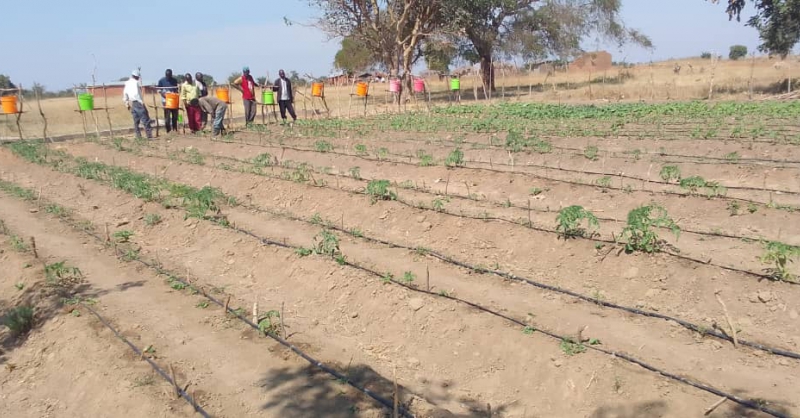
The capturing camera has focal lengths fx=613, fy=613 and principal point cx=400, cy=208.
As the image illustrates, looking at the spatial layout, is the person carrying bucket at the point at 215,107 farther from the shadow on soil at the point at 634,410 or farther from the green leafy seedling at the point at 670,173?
the shadow on soil at the point at 634,410

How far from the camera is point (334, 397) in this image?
3.49m

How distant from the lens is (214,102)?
13.5 metres

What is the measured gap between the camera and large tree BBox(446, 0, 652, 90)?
86.1 feet

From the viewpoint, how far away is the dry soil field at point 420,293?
3.63 meters

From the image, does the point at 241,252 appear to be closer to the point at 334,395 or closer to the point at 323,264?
the point at 323,264

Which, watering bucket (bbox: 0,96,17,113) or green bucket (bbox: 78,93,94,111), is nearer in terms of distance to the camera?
green bucket (bbox: 78,93,94,111)

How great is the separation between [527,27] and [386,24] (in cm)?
865

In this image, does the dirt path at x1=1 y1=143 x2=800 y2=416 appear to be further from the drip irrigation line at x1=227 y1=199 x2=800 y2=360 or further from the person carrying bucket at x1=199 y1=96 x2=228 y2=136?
the person carrying bucket at x1=199 y1=96 x2=228 y2=136

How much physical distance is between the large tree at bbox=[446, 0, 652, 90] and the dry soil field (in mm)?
18346

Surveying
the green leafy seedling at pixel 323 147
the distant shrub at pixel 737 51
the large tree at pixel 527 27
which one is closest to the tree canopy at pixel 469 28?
the large tree at pixel 527 27

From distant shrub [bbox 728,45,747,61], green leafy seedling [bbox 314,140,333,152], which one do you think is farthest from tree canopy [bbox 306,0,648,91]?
distant shrub [bbox 728,45,747,61]

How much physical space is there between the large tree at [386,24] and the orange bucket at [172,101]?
34.7ft

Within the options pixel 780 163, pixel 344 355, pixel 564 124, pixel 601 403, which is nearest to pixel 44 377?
pixel 344 355

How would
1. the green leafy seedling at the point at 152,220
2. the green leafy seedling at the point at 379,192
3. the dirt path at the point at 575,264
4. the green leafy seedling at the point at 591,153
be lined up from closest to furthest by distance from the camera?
1. the dirt path at the point at 575,264
2. the green leafy seedling at the point at 379,192
3. the green leafy seedling at the point at 152,220
4. the green leafy seedling at the point at 591,153
